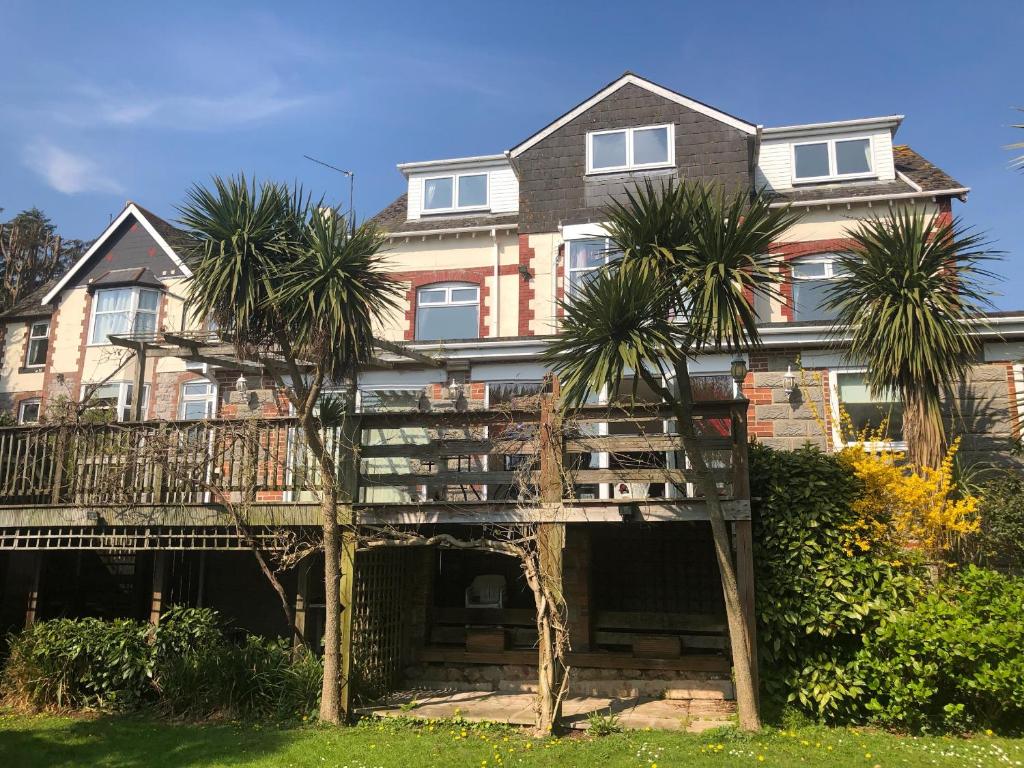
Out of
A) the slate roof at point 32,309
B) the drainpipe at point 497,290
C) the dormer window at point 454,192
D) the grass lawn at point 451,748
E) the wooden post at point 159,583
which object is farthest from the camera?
the slate roof at point 32,309

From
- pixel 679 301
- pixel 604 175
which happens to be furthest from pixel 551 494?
pixel 604 175

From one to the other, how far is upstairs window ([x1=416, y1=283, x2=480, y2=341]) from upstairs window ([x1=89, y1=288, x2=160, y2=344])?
11.4m

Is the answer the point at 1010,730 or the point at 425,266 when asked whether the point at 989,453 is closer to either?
the point at 1010,730

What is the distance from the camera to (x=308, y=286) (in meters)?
9.19

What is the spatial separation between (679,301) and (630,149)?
947cm

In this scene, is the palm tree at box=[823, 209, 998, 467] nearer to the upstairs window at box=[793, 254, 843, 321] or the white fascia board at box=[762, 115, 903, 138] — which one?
the upstairs window at box=[793, 254, 843, 321]

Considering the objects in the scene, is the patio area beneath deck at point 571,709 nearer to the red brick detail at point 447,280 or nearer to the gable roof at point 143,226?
the red brick detail at point 447,280

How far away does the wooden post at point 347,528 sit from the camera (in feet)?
32.6

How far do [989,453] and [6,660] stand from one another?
14764 mm

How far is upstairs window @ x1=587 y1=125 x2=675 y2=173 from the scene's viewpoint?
17.1 metres

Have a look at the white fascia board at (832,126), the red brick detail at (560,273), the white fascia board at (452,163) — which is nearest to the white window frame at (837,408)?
the red brick detail at (560,273)

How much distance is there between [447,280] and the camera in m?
18.7

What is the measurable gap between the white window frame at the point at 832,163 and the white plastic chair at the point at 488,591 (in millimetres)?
11137

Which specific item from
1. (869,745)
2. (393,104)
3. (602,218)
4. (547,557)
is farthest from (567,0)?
(869,745)
